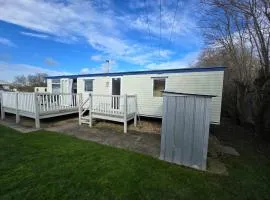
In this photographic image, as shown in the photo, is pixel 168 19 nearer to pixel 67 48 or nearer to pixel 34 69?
pixel 67 48

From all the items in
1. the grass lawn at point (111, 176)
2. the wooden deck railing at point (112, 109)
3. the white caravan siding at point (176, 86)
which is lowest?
the grass lawn at point (111, 176)

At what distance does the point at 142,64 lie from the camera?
18.7m

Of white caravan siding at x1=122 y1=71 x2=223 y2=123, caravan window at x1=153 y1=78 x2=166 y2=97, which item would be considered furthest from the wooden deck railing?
caravan window at x1=153 y1=78 x2=166 y2=97

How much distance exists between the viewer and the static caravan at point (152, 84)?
6.28 m

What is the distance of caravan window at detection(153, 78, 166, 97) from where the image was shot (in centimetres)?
732

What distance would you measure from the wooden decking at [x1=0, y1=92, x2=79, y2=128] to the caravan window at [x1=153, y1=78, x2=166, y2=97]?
4.54m

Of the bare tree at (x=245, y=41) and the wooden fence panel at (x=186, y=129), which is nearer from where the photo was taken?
the wooden fence panel at (x=186, y=129)

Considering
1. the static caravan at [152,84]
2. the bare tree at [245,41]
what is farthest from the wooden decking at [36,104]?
the bare tree at [245,41]

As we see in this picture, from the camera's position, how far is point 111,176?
2.82 metres

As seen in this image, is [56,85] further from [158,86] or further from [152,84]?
[158,86]

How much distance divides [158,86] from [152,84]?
0.33 metres

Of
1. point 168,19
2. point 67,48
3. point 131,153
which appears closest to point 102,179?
point 131,153

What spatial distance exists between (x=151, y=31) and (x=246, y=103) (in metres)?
7.07

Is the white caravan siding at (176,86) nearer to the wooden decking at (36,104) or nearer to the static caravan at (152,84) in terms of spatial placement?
the static caravan at (152,84)
